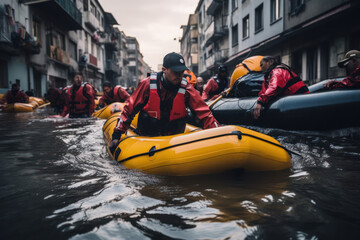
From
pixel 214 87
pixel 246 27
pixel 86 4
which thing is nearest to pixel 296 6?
pixel 246 27

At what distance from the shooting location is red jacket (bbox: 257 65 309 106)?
4965mm

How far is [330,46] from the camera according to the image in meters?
10.5

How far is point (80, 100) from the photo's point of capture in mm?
8438

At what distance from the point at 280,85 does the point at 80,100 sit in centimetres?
581

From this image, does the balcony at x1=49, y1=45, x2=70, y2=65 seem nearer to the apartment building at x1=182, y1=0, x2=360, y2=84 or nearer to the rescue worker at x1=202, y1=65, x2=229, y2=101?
the apartment building at x1=182, y1=0, x2=360, y2=84

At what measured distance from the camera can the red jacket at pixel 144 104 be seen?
352 cm

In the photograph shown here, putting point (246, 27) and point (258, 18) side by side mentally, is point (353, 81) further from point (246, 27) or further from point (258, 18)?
point (246, 27)

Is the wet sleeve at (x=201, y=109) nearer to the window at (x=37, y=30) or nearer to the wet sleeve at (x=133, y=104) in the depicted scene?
the wet sleeve at (x=133, y=104)

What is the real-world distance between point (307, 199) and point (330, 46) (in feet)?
32.7

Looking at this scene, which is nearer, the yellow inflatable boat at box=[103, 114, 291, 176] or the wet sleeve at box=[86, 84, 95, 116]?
the yellow inflatable boat at box=[103, 114, 291, 176]

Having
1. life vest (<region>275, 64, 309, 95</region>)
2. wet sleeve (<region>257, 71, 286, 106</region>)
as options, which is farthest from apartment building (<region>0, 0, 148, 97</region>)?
life vest (<region>275, 64, 309, 95</region>)

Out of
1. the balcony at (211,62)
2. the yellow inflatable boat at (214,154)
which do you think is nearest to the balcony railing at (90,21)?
the balcony at (211,62)

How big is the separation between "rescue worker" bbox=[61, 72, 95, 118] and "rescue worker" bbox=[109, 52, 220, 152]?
5.01 metres

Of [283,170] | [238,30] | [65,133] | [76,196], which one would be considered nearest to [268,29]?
[238,30]
